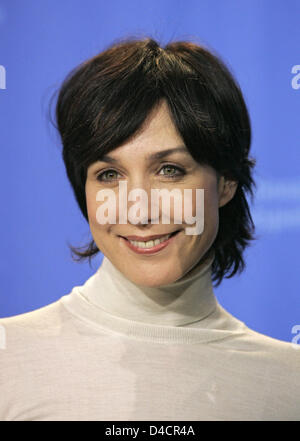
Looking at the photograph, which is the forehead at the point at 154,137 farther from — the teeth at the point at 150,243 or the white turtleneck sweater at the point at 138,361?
the white turtleneck sweater at the point at 138,361

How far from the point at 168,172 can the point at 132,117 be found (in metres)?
0.13

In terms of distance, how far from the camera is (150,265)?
1667 mm

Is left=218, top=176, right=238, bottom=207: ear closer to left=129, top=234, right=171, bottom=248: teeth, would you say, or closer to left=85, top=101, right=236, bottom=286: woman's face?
left=85, top=101, right=236, bottom=286: woman's face

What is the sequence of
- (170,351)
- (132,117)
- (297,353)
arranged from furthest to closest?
(297,353) → (170,351) → (132,117)

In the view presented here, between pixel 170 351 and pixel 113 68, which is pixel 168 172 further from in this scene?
pixel 170 351

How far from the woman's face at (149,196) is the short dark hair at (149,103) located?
2 cm

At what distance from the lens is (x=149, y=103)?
1.63 metres

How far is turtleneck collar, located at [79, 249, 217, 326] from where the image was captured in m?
1.75

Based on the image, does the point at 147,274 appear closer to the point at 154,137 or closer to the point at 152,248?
the point at 152,248

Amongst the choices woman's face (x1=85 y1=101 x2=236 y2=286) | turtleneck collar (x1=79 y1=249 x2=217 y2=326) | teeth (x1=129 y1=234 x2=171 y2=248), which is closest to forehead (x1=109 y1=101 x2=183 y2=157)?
woman's face (x1=85 y1=101 x2=236 y2=286)

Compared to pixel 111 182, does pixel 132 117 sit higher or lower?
higher

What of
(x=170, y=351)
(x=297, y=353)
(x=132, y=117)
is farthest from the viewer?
(x=297, y=353)

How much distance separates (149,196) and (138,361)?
13.7 inches
